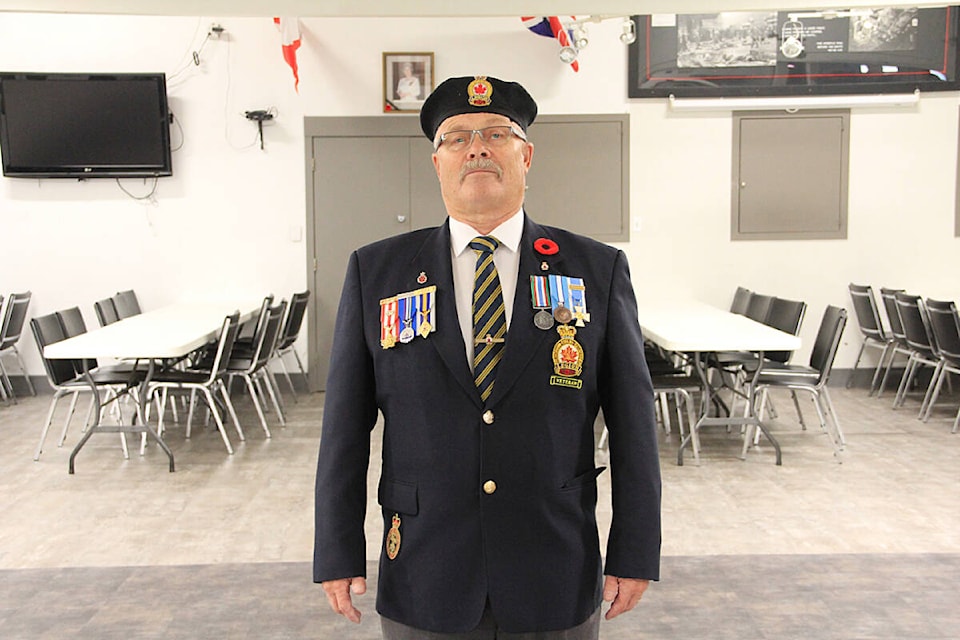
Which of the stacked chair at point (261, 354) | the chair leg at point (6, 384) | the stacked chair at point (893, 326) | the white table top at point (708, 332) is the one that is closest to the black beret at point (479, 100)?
the white table top at point (708, 332)

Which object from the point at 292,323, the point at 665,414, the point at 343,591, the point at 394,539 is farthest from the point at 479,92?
the point at 292,323

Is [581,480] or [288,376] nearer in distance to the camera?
[581,480]

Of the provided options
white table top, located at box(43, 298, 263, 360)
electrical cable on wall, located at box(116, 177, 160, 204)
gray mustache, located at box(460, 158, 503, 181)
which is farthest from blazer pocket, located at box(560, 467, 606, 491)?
electrical cable on wall, located at box(116, 177, 160, 204)

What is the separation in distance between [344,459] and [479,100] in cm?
74

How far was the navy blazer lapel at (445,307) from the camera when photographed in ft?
5.84

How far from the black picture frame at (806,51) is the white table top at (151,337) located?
14.2 feet

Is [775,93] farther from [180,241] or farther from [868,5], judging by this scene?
[180,241]

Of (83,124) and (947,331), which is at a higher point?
(83,124)

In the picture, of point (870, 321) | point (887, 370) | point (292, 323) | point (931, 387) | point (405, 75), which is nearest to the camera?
point (931, 387)

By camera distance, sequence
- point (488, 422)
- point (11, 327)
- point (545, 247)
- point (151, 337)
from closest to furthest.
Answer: point (488, 422)
point (545, 247)
point (151, 337)
point (11, 327)

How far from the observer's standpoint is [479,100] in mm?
1799

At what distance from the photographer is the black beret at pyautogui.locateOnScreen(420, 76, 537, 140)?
1801 millimetres

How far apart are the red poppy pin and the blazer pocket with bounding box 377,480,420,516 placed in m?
0.52

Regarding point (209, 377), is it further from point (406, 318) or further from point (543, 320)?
point (543, 320)
